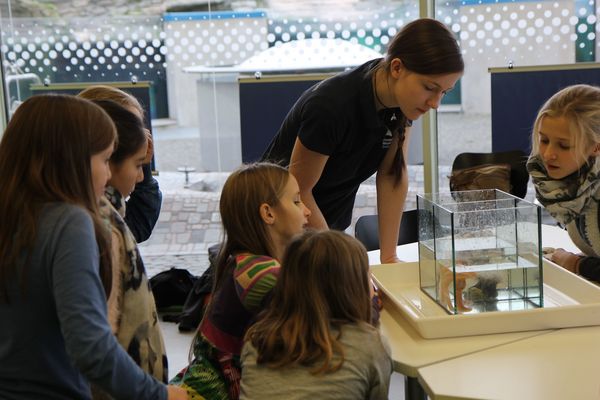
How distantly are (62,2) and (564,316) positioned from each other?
412 cm

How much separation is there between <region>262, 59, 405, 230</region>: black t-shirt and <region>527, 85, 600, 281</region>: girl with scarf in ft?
1.50

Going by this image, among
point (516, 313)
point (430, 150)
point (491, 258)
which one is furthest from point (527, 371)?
point (430, 150)

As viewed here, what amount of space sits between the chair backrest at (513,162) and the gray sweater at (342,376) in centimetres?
268

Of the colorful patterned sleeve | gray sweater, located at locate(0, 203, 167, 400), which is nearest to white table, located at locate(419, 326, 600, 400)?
the colorful patterned sleeve

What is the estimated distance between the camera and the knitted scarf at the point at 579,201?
7.70 ft

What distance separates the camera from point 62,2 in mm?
5047

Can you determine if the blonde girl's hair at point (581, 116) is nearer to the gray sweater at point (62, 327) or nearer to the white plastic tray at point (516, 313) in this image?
the white plastic tray at point (516, 313)

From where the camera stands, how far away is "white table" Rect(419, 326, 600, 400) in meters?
1.53

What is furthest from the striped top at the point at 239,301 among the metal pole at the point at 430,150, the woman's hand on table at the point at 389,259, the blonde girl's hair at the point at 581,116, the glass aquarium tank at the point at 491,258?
the metal pole at the point at 430,150

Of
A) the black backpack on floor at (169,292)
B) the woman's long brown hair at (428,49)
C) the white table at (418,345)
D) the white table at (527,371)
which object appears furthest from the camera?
the black backpack on floor at (169,292)

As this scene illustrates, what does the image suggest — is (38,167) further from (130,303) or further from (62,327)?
(130,303)

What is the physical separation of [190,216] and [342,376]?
382 cm

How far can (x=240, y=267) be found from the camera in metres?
1.88

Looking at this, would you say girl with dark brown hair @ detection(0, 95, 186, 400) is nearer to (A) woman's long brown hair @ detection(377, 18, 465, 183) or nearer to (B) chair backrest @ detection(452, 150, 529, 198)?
(A) woman's long brown hair @ detection(377, 18, 465, 183)
